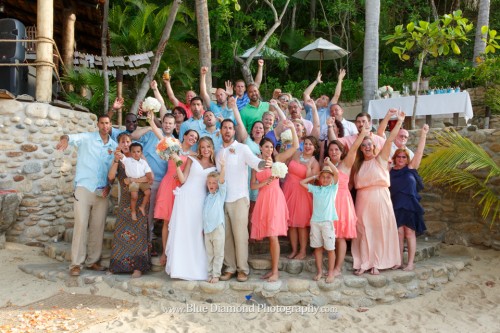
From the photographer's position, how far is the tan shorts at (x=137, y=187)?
16.1 ft

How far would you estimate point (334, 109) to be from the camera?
18.4ft

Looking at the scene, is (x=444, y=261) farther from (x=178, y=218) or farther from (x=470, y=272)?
(x=178, y=218)

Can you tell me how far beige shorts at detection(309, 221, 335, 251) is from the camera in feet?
15.3

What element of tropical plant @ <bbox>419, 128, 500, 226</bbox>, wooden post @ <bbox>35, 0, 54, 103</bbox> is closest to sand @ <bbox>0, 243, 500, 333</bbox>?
tropical plant @ <bbox>419, 128, 500, 226</bbox>

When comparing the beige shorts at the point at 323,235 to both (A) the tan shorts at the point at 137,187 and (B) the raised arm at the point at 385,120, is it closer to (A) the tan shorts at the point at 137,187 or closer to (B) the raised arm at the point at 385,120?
(B) the raised arm at the point at 385,120

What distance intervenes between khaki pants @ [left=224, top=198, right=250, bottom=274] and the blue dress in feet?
5.90

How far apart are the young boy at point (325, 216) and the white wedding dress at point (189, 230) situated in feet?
3.88

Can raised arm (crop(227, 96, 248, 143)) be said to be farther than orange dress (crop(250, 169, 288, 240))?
Yes

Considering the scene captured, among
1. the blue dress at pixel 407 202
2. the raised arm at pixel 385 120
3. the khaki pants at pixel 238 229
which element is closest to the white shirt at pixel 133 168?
the khaki pants at pixel 238 229

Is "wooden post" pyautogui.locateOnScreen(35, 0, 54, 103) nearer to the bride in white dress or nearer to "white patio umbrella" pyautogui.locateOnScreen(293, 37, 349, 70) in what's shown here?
the bride in white dress

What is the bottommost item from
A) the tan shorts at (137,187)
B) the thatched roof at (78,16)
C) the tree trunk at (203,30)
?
the tan shorts at (137,187)

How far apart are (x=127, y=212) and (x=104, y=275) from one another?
0.75 m

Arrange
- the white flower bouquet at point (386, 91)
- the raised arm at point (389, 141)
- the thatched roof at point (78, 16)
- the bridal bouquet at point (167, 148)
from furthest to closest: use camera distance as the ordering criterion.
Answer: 1. the thatched roof at point (78, 16)
2. the white flower bouquet at point (386, 91)
3. the raised arm at point (389, 141)
4. the bridal bouquet at point (167, 148)

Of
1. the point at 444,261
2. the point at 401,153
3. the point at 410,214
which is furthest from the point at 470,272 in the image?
the point at 401,153
